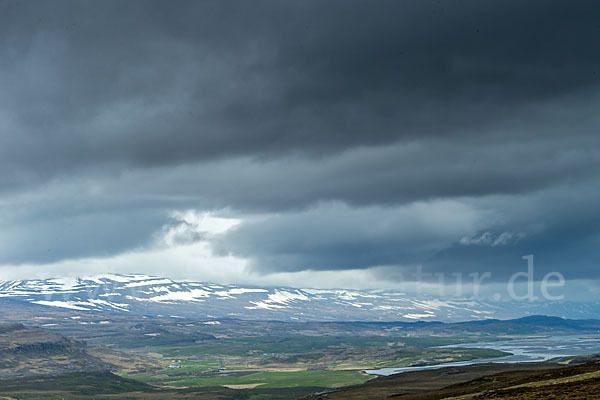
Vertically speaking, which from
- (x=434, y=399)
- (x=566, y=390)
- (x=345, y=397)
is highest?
(x=566, y=390)

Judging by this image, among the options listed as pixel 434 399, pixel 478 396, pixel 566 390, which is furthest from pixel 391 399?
pixel 566 390

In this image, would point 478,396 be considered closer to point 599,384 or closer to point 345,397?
point 599,384

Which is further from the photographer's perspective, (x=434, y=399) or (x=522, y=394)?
(x=434, y=399)

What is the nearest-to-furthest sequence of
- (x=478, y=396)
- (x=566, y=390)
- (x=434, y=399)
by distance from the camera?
1. (x=566, y=390)
2. (x=478, y=396)
3. (x=434, y=399)

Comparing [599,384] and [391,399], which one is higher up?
[599,384]

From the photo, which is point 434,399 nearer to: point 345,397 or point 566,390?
point 566,390

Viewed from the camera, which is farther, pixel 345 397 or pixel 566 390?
pixel 345 397

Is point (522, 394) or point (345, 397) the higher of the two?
point (522, 394)

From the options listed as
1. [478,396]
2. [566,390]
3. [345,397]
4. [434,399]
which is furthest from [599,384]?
[345,397]

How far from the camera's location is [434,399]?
122 meters

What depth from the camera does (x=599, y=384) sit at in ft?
275

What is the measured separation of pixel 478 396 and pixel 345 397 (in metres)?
104

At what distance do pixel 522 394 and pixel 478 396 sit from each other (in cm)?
825

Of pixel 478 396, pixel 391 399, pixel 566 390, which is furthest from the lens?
pixel 391 399
